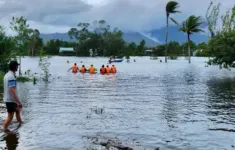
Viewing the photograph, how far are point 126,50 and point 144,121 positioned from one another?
15394cm

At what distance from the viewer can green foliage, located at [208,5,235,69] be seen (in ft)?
130

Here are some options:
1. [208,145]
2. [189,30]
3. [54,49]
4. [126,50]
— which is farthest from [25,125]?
[54,49]

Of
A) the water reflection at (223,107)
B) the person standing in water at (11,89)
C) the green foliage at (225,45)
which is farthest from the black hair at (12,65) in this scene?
the green foliage at (225,45)

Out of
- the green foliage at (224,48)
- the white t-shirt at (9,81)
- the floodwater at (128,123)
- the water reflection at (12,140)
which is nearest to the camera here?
the water reflection at (12,140)

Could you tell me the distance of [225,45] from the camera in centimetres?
3997

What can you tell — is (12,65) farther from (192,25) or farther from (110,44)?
(110,44)

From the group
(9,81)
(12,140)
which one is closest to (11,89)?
(9,81)

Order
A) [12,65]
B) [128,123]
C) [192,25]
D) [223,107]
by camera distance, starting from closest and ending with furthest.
Result: [12,65]
[128,123]
[223,107]
[192,25]

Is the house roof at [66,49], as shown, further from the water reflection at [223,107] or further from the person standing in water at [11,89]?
the person standing in water at [11,89]

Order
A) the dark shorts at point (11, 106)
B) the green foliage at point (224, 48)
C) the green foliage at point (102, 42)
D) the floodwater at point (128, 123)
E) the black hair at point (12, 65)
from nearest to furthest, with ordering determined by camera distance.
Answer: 1. the black hair at point (12, 65)
2. the floodwater at point (128, 123)
3. the dark shorts at point (11, 106)
4. the green foliage at point (224, 48)
5. the green foliage at point (102, 42)

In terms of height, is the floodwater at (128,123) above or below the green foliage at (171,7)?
below

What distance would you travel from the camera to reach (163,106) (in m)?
19.5

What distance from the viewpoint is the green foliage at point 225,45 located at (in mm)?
39719

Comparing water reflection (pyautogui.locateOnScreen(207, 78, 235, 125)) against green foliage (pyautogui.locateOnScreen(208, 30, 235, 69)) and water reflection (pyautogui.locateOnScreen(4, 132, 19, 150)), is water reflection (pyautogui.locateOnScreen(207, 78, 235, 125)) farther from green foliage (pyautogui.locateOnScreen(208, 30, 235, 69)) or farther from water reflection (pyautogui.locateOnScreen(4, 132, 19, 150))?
green foliage (pyautogui.locateOnScreen(208, 30, 235, 69))
